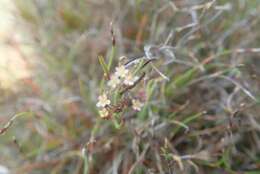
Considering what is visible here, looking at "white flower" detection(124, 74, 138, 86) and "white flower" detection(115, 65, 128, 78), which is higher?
"white flower" detection(115, 65, 128, 78)

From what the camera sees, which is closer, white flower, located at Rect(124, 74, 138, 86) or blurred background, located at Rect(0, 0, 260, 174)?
white flower, located at Rect(124, 74, 138, 86)

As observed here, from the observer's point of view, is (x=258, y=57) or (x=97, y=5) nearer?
(x=258, y=57)

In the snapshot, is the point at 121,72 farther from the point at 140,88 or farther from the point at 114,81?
the point at 140,88

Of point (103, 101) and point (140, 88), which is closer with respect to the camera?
point (103, 101)

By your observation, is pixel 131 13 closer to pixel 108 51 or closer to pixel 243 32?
pixel 108 51

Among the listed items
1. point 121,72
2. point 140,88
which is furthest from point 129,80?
point 140,88

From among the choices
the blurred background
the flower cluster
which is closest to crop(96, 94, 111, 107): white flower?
the flower cluster

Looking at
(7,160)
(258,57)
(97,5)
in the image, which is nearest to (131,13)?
(97,5)

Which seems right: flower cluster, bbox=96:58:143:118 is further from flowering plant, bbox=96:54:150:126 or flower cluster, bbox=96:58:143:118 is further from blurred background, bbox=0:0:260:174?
blurred background, bbox=0:0:260:174

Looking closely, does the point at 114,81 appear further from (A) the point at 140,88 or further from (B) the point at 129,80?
(A) the point at 140,88
